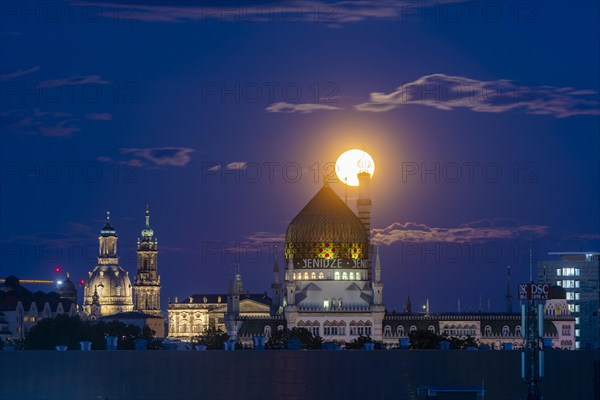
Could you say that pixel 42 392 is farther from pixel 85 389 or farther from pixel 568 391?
pixel 568 391

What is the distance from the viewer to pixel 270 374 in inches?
4397

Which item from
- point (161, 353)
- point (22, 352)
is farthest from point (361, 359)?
point (22, 352)

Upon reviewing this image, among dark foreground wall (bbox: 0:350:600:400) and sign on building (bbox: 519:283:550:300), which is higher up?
sign on building (bbox: 519:283:550:300)

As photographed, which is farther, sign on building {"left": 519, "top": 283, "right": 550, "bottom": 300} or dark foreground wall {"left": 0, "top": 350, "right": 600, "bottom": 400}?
dark foreground wall {"left": 0, "top": 350, "right": 600, "bottom": 400}

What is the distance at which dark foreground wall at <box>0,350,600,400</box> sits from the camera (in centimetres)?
11025

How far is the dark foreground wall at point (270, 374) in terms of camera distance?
11025 cm

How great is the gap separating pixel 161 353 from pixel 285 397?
7.51 m

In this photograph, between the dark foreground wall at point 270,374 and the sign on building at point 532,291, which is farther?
the dark foreground wall at point 270,374

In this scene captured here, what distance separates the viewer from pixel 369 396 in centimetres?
11131

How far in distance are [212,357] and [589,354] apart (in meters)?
21.6

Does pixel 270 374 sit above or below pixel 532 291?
below

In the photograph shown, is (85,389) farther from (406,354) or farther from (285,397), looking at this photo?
(406,354)

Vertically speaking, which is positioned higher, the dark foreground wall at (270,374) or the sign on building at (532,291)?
the sign on building at (532,291)

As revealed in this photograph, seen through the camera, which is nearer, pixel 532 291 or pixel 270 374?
pixel 532 291
